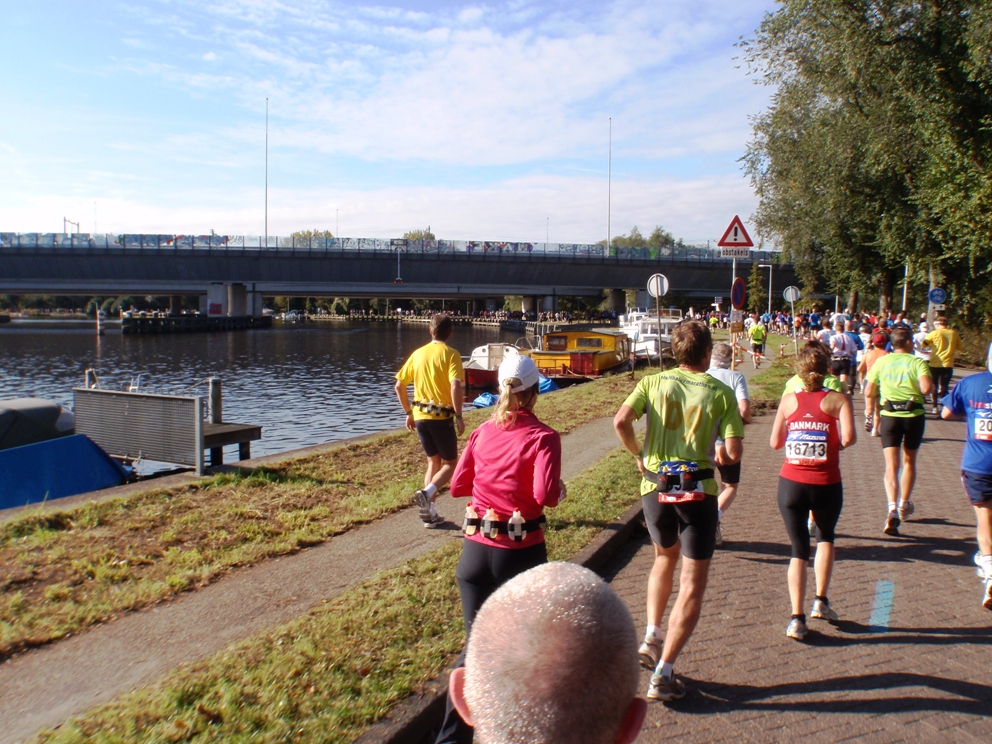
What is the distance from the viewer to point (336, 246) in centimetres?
7888

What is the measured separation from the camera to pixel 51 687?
4.30 metres

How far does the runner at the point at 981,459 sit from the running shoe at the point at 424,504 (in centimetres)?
442

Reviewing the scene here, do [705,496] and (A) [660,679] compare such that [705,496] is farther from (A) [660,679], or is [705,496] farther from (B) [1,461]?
(B) [1,461]

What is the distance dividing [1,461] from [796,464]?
32.1 feet

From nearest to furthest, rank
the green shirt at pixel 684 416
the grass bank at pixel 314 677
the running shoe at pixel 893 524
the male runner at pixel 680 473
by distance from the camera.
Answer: the grass bank at pixel 314 677 → the male runner at pixel 680 473 → the green shirt at pixel 684 416 → the running shoe at pixel 893 524

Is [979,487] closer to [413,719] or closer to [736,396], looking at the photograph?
[736,396]

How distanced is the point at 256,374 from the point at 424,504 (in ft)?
106

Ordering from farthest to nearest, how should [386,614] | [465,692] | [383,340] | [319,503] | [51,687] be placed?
[383,340], [319,503], [386,614], [51,687], [465,692]

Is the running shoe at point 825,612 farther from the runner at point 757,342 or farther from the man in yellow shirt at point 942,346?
the runner at point 757,342

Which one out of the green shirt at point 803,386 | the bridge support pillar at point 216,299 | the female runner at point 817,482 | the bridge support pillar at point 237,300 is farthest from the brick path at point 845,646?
the bridge support pillar at point 237,300

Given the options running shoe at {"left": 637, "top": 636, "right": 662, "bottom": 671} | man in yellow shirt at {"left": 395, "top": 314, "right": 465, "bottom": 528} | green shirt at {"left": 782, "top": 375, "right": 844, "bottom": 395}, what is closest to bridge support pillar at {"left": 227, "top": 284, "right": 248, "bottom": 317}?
man in yellow shirt at {"left": 395, "top": 314, "right": 465, "bottom": 528}

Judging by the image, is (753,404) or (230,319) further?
(230,319)

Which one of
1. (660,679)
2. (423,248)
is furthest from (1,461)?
(423,248)

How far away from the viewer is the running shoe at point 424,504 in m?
7.18
